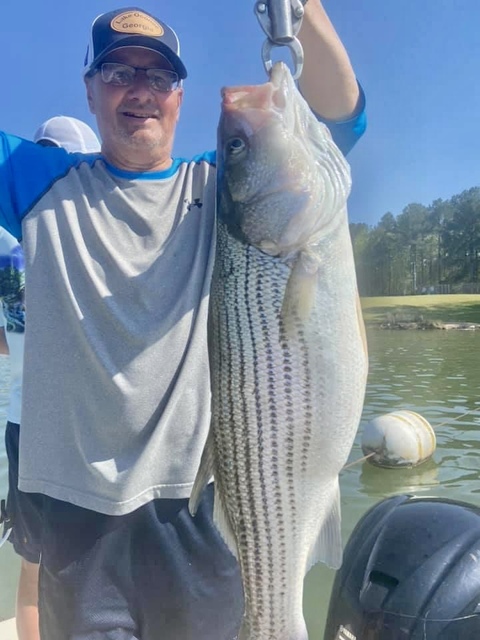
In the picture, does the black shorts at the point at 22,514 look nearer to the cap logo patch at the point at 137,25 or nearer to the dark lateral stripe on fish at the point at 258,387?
the dark lateral stripe on fish at the point at 258,387

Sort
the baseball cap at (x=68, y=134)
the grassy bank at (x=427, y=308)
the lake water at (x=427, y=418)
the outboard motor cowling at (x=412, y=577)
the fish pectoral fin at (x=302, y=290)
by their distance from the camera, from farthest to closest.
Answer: the grassy bank at (x=427, y=308), the lake water at (x=427, y=418), the baseball cap at (x=68, y=134), the outboard motor cowling at (x=412, y=577), the fish pectoral fin at (x=302, y=290)

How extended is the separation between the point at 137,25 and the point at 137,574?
7.12ft

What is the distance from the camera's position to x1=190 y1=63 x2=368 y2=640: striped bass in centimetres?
185

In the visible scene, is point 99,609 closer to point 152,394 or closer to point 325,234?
point 152,394

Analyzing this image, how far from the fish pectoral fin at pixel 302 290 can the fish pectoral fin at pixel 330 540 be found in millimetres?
539

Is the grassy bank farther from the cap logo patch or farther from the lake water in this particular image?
the cap logo patch

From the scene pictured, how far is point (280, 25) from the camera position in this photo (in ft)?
6.16

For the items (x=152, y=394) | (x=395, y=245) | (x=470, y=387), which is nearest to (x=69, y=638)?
(x=152, y=394)

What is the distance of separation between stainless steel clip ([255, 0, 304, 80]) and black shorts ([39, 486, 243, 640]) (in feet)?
5.28

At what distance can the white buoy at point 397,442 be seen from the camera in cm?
866

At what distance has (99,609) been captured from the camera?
7.93 feet

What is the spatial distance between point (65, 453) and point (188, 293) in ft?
2.46

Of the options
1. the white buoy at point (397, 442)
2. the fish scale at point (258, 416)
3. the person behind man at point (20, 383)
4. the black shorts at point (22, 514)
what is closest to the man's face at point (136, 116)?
the fish scale at point (258, 416)

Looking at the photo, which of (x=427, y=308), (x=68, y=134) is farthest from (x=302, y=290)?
(x=427, y=308)
